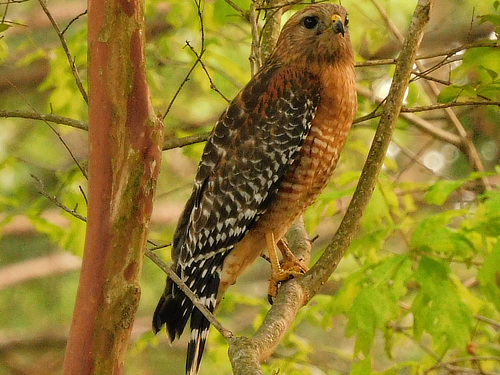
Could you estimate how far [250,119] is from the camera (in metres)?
3.39

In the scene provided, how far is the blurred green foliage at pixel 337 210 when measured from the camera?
308 centimetres

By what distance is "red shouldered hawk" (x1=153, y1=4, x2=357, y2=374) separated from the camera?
10.8ft

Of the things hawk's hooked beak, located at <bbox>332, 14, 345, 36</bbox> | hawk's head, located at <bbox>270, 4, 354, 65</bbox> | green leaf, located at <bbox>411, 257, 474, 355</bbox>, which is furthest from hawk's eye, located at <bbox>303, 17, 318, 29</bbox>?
green leaf, located at <bbox>411, 257, 474, 355</bbox>

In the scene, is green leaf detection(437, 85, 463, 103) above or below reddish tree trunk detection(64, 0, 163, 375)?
above

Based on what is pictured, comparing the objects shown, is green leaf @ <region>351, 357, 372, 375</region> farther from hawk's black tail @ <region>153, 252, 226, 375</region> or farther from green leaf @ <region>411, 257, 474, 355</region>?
hawk's black tail @ <region>153, 252, 226, 375</region>

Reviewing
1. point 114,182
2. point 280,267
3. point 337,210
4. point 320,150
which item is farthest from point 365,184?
point 337,210

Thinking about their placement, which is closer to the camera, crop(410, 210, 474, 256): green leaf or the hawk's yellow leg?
crop(410, 210, 474, 256): green leaf

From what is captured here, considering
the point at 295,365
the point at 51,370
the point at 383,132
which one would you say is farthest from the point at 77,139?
the point at 383,132

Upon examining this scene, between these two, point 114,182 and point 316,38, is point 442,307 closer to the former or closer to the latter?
point 316,38

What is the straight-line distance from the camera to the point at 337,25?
323cm

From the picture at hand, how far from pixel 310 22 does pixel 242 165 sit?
0.75m

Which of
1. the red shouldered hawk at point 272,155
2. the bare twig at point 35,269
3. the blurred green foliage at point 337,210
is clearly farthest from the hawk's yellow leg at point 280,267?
the bare twig at point 35,269

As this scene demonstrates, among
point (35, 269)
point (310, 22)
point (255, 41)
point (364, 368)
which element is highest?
point (35, 269)

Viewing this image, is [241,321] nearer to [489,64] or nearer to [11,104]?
[11,104]
